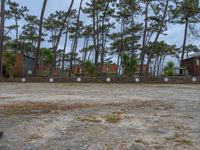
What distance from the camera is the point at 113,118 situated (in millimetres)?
8477

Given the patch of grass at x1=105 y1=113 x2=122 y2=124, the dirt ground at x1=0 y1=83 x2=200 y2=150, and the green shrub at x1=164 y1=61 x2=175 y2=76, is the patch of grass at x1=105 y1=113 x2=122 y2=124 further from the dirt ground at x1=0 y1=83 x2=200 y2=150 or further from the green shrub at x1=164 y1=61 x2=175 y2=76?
the green shrub at x1=164 y1=61 x2=175 y2=76

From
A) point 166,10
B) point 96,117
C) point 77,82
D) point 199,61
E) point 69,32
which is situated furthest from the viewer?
point 69,32

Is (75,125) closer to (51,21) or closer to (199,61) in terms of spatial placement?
(199,61)

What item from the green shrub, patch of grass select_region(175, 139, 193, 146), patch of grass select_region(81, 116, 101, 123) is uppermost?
the green shrub

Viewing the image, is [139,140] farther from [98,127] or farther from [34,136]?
[34,136]

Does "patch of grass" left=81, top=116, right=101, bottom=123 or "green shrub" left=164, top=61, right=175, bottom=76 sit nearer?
"patch of grass" left=81, top=116, right=101, bottom=123

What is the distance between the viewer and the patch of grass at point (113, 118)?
8133 millimetres

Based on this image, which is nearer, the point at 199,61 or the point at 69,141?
the point at 69,141

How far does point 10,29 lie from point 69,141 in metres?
47.7

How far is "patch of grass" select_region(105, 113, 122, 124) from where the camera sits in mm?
8133

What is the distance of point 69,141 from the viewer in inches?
255

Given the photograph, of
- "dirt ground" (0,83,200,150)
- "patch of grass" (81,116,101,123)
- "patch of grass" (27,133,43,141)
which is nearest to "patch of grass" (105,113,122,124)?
"dirt ground" (0,83,200,150)

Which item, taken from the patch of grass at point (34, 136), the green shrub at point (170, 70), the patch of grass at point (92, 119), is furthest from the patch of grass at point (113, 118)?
the green shrub at point (170, 70)

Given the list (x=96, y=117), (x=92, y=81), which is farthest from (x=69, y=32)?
(x=96, y=117)
